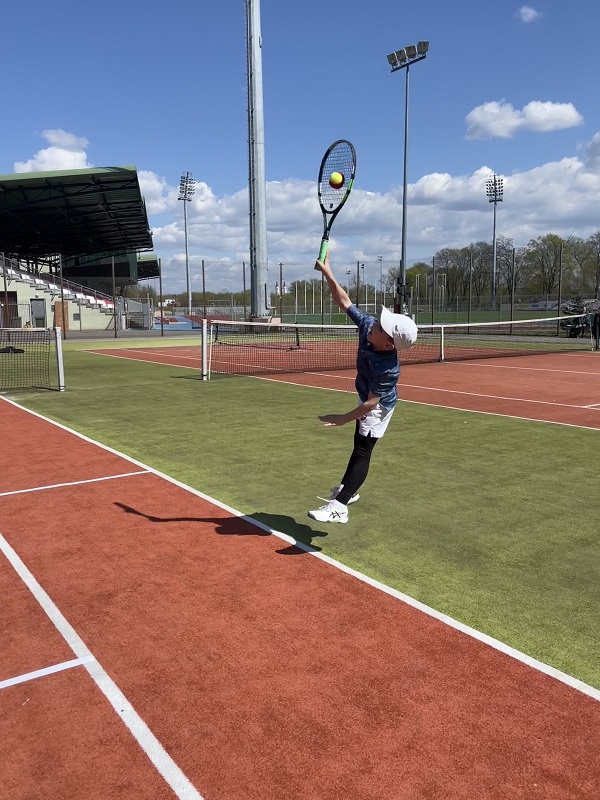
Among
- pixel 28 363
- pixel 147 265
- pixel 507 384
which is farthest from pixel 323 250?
pixel 147 265

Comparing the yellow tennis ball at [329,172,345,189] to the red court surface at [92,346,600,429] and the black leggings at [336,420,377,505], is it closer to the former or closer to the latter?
the black leggings at [336,420,377,505]

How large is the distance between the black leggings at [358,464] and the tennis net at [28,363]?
12.0 metres

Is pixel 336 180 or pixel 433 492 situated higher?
pixel 336 180

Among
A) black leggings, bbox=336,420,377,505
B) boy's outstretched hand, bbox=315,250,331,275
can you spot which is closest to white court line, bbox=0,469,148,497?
black leggings, bbox=336,420,377,505

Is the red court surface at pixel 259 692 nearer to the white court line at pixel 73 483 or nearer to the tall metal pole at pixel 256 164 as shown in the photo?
the white court line at pixel 73 483

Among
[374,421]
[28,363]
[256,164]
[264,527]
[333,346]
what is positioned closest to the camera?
[374,421]

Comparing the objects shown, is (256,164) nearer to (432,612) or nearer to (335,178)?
(335,178)

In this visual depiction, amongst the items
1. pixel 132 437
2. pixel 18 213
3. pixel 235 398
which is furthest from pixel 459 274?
pixel 132 437

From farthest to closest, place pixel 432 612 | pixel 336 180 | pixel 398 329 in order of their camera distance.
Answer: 1. pixel 336 180
2. pixel 398 329
3. pixel 432 612

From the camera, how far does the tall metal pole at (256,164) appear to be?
40031 mm

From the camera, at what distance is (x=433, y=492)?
703 centimetres

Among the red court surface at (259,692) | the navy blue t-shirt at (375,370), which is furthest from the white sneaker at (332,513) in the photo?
the navy blue t-shirt at (375,370)

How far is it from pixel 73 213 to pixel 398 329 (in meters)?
56.0

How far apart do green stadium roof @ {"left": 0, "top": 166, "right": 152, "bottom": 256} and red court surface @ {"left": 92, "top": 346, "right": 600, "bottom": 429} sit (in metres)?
26.4
